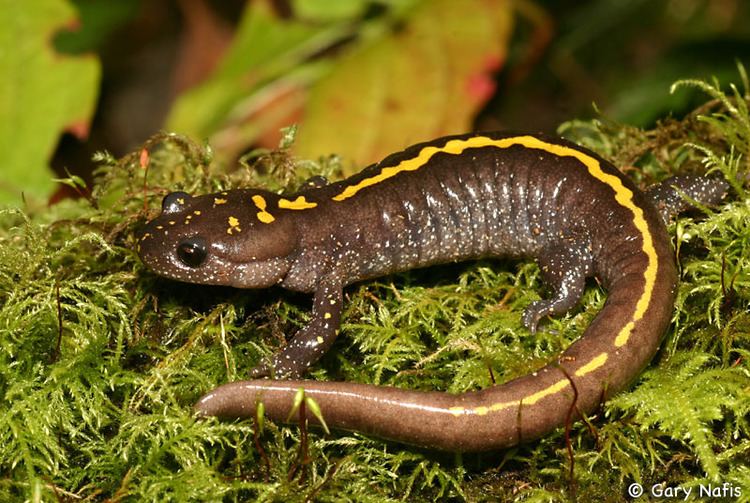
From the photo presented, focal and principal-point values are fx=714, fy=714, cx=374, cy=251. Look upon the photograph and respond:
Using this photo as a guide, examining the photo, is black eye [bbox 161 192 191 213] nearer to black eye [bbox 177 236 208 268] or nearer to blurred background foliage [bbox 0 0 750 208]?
→ black eye [bbox 177 236 208 268]

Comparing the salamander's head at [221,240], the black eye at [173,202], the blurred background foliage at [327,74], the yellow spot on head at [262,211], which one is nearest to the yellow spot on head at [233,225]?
the salamander's head at [221,240]

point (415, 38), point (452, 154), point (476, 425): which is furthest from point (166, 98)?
point (476, 425)

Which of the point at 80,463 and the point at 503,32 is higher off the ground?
the point at 503,32

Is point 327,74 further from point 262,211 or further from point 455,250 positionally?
point 455,250

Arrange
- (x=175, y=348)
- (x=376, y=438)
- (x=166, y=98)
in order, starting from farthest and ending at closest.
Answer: (x=166, y=98) → (x=175, y=348) → (x=376, y=438)

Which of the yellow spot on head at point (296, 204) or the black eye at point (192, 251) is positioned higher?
the yellow spot on head at point (296, 204)

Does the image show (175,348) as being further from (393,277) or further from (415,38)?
(415,38)

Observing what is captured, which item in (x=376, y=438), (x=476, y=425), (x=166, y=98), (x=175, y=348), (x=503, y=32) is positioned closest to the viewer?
(x=476, y=425)

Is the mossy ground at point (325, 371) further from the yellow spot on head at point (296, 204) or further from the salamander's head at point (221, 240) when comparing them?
the yellow spot on head at point (296, 204)
